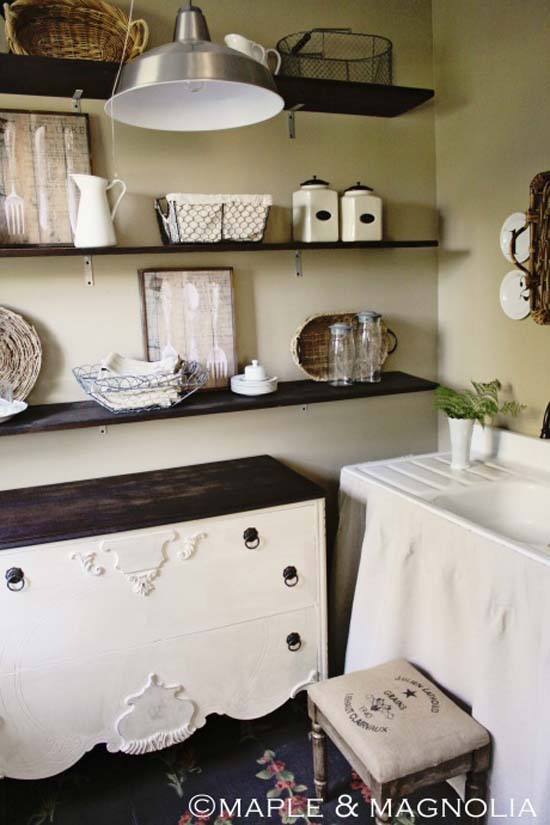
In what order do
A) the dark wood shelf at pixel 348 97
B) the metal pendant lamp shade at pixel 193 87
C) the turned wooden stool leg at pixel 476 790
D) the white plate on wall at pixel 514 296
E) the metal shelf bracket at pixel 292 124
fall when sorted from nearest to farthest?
the metal pendant lamp shade at pixel 193 87
the turned wooden stool leg at pixel 476 790
the dark wood shelf at pixel 348 97
the white plate on wall at pixel 514 296
the metal shelf bracket at pixel 292 124

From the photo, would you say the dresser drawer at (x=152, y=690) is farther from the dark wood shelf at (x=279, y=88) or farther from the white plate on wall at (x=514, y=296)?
the dark wood shelf at (x=279, y=88)

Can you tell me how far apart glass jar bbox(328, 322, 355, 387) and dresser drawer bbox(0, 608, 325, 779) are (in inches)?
32.1

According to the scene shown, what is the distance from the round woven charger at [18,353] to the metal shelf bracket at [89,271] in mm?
227

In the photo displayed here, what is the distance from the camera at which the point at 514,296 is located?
2.21 meters

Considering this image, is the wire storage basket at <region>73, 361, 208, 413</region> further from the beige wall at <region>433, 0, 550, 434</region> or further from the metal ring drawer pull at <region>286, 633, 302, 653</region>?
the beige wall at <region>433, 0, 550, 434</region>

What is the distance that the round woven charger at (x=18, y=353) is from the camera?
2.02 metres

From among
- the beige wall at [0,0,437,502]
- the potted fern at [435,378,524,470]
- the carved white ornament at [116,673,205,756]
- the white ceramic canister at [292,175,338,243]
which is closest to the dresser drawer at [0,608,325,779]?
the carved white ornament at [116,673,205,756]

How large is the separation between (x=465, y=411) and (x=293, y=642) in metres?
0.92

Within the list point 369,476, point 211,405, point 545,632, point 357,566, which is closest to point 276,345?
point 211,405

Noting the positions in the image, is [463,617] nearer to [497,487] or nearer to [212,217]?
[497,487]

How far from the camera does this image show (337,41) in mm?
2318

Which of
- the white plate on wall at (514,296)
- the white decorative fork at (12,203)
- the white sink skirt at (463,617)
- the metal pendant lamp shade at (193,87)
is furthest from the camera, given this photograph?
the white plate on wall at (514,296)

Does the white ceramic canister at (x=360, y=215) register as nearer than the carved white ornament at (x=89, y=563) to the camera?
No

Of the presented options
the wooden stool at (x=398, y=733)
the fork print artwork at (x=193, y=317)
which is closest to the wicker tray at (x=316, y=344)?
the fork print artwork at (x=193, y=317)
